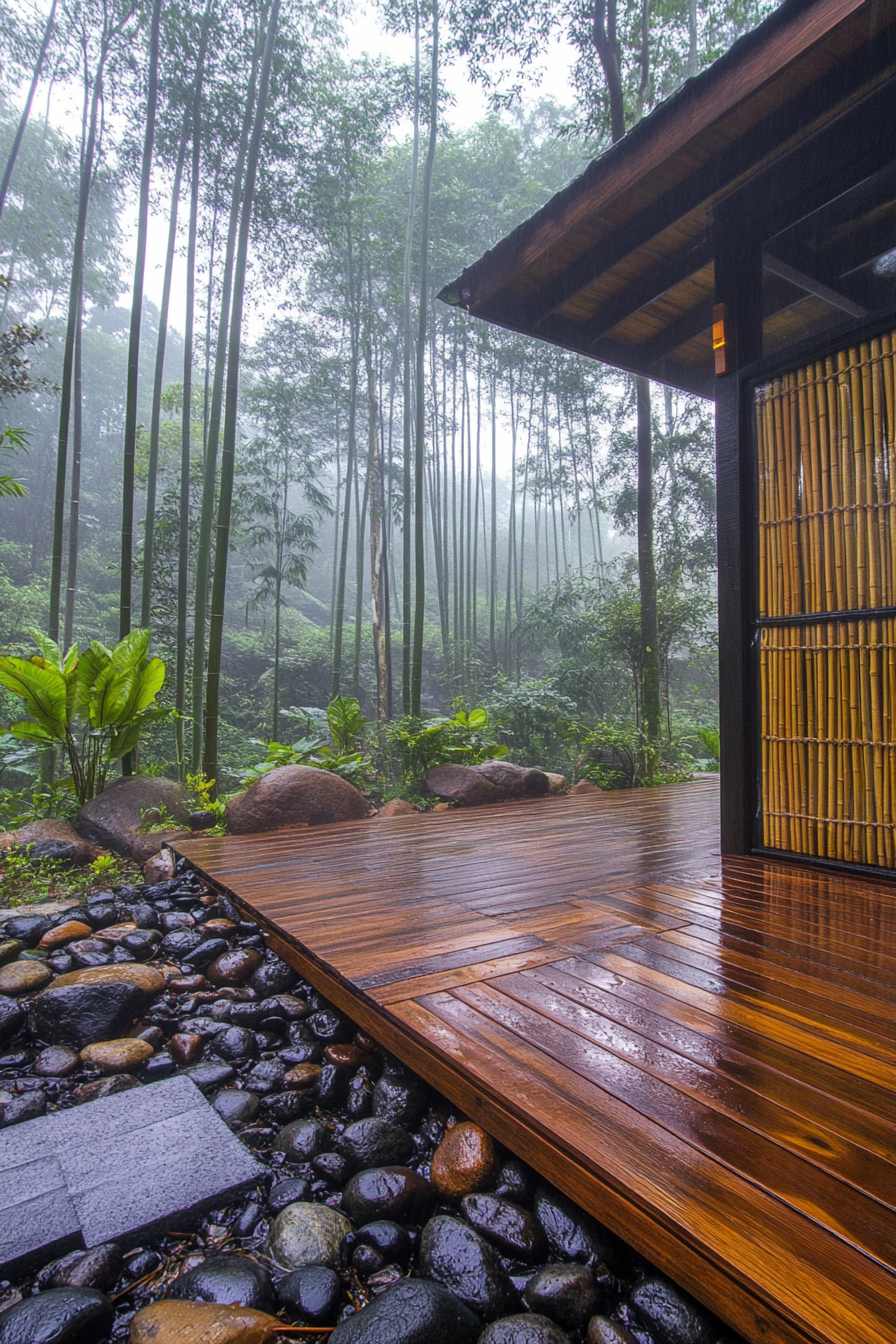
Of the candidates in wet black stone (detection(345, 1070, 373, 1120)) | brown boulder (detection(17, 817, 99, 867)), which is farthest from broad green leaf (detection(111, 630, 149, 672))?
wet black stone (detection(345, 1070, 373, 1120))

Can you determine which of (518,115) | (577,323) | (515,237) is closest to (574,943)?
(515,237)

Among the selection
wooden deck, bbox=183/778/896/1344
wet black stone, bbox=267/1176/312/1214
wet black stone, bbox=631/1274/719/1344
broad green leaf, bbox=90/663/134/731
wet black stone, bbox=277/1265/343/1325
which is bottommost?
wet black stone, bbox=267/1176/312/1214

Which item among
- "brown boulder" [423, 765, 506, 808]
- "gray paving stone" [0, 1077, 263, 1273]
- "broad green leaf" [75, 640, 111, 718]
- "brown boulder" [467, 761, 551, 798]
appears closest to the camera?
"gray paving stone" [0, 1077, 263, 1273]

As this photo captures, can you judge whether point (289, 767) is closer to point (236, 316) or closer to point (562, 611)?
point (236, 316)

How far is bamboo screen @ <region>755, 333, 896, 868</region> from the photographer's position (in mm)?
1975

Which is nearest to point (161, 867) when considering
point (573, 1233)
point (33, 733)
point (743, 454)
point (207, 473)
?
point (33, 733)

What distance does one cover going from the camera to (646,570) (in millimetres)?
5836

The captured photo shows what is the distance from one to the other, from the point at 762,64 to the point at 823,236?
3.81 feet

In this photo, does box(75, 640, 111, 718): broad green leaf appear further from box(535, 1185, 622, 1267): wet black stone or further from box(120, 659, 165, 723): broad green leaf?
box(535, 1185, 622, 1267): wet black stone

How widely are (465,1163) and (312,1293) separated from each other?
253 mm

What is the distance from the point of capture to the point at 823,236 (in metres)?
2.73

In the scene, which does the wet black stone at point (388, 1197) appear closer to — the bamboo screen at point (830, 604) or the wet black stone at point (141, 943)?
the wet black stone at point (141, 943)

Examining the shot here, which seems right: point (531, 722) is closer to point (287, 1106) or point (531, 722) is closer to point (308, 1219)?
point (287, 1106)

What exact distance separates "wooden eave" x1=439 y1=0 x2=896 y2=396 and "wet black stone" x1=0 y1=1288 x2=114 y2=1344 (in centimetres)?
280
